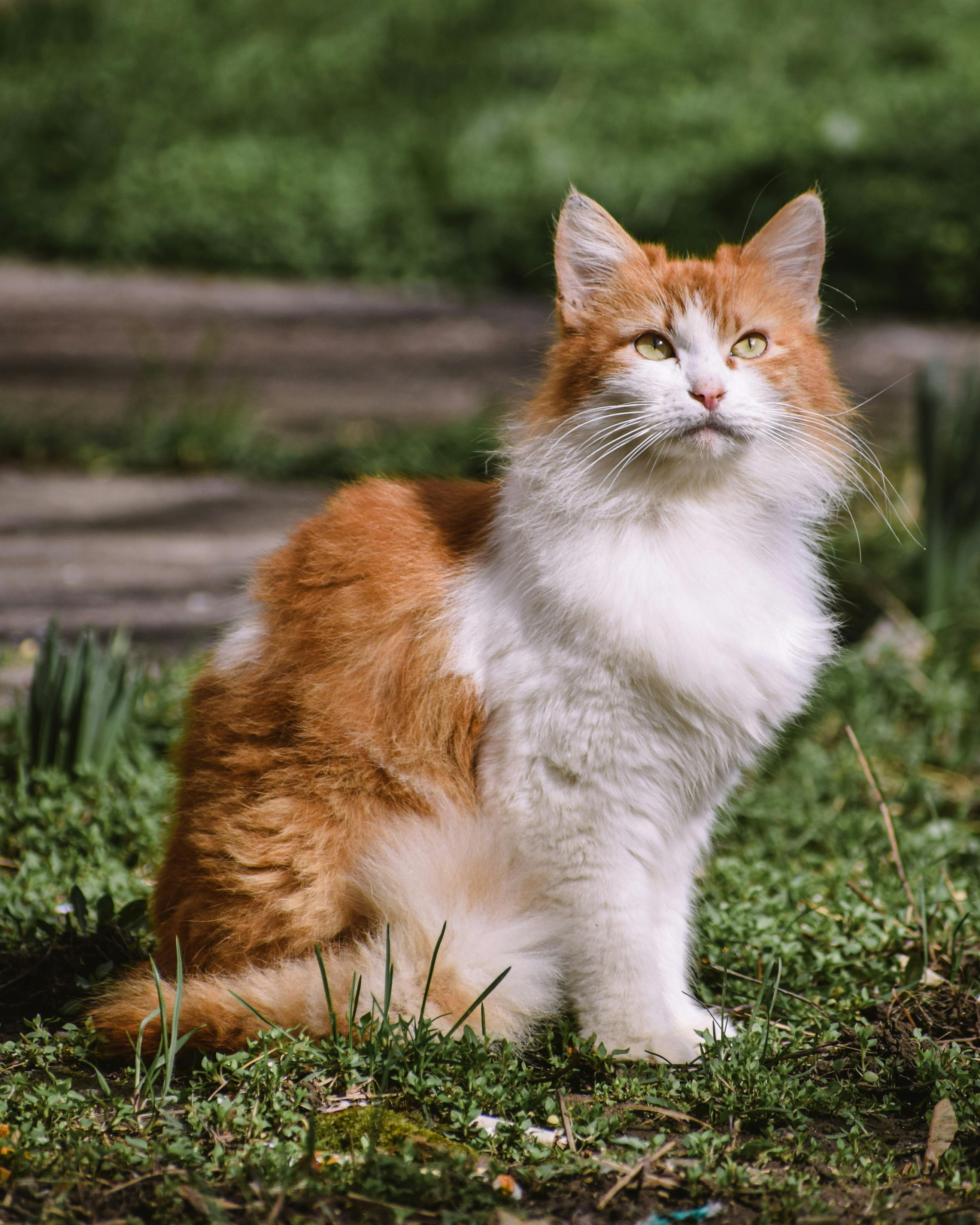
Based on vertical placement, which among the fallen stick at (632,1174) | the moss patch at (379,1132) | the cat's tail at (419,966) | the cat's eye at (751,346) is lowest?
the moss patch at (379,1132)

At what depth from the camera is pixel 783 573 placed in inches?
84.9

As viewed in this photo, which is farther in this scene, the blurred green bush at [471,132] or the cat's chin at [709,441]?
the blurred green bush at [471,132]

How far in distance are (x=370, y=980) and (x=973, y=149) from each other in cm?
629

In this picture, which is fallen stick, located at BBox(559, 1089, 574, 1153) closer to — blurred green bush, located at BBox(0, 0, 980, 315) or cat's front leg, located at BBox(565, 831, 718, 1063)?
cat's front leg, located at BBox(565, 831, 718, 1063)

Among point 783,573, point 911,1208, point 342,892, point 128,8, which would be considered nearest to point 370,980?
point 342,892

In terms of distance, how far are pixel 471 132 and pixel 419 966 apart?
248 inches

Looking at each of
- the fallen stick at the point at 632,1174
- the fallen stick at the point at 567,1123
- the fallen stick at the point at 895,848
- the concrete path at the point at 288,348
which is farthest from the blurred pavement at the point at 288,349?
the fallen stick at the point at 632,1174

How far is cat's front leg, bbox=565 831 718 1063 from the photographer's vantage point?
2.02 meters

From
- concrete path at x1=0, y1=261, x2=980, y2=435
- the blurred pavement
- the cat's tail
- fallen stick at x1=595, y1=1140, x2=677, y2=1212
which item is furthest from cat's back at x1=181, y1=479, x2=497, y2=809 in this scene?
concrete path at x1=0, y1=261, x2=980, y2=435

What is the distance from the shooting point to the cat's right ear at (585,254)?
2.09 meters

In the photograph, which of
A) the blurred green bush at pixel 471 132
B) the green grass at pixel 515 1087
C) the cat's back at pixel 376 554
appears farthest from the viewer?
the blurred green bush at pixel 471 132

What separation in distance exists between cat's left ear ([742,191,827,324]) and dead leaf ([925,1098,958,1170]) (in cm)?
143

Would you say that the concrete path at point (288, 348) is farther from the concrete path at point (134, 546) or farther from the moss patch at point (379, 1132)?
the moss patch at point (379, 1132)

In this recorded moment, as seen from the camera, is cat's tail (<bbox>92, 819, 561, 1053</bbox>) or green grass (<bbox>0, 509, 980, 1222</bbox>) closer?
green grass (<bbox>0, 509, 980, 1222</bbox>)
